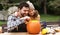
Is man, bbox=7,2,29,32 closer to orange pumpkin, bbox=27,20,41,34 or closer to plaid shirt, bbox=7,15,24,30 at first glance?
plaid shirt, bbox=7,15,24,30

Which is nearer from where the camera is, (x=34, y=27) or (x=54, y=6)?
(x=34, y=27)

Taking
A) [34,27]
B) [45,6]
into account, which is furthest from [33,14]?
[45,6]

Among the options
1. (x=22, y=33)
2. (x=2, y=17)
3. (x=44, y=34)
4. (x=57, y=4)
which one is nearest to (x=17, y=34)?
(x=22, y=33)

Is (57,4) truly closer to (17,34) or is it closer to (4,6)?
(4,6)

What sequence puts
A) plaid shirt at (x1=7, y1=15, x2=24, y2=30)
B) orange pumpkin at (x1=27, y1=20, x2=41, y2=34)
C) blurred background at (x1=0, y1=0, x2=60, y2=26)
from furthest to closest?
blurred background at (x1=0, y1=0, x2=60, y2=26)
plaid shirt at (x1=7, y1=15, x2=24, y2=30)
orange pumpkin at (x1=27, y1=20, x2=41, y2=34)

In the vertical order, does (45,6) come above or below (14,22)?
above

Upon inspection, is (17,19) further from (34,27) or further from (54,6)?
(54,6)

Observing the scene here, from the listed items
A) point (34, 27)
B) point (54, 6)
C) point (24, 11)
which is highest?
point (54, 6)

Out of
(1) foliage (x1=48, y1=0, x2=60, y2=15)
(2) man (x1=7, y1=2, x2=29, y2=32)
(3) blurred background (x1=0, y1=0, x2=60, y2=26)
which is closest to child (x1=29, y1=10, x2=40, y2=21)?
(2) man (x1=7, y1=2, x2=29, y2=32)

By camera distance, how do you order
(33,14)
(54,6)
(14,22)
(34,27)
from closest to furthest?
(34,27) → (14,22) → (33,14) → (54,6)

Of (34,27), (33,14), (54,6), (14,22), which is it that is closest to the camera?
(34,27)

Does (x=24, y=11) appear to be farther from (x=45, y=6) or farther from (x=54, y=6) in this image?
(x=45, y=6)

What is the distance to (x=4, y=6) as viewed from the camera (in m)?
7.70

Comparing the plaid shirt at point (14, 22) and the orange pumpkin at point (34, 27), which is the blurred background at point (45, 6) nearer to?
the plaid shirt at point (14, 22)
